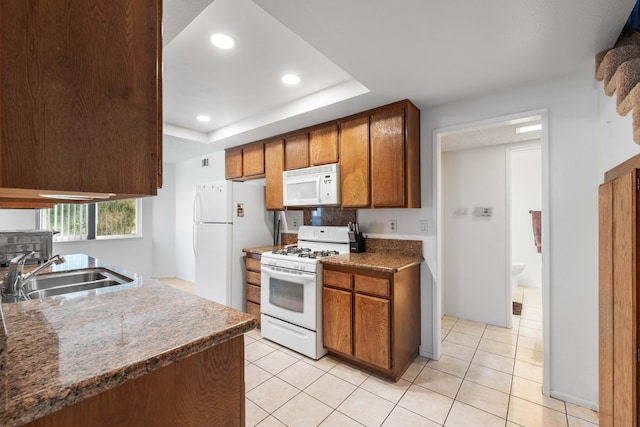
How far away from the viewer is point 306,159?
3236mm

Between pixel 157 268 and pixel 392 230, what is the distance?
484 centimetres

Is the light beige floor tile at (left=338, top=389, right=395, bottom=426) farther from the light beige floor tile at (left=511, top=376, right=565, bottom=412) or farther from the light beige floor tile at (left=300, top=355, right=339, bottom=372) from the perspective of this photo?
the light beige floor tile at (left=511, top=376, right=565, bottom=412)

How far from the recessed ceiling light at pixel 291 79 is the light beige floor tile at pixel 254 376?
245 centimetres

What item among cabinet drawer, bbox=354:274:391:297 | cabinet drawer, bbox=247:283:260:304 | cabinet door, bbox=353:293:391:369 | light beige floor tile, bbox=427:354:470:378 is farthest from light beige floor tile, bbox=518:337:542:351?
cabinet drawer, bbox=247:283:260:304

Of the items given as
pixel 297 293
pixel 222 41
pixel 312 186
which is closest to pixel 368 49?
pixel 222 41

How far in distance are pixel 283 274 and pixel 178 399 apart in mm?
1904

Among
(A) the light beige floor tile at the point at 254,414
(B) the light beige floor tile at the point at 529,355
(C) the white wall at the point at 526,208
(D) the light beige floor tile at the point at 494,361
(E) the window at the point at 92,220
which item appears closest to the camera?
(A) the light beige floor tile at the point at 254,414

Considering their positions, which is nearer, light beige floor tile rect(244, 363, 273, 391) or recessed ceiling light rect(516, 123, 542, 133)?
light beige floor tile rect(244, 363, 273, 391)

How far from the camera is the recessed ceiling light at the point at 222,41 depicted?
1851 millimetres

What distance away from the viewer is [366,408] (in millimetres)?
1987

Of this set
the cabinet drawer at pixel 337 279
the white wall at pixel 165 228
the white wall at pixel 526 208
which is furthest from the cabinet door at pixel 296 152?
the white wall at pixel 526 208

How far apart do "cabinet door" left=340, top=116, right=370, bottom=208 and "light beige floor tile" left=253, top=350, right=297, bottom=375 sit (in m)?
1.55

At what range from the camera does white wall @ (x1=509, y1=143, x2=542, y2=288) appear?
4988 millimetres

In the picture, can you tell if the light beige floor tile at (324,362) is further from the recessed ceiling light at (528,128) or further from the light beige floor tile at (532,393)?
the recessed ceiling light at (528,128)
